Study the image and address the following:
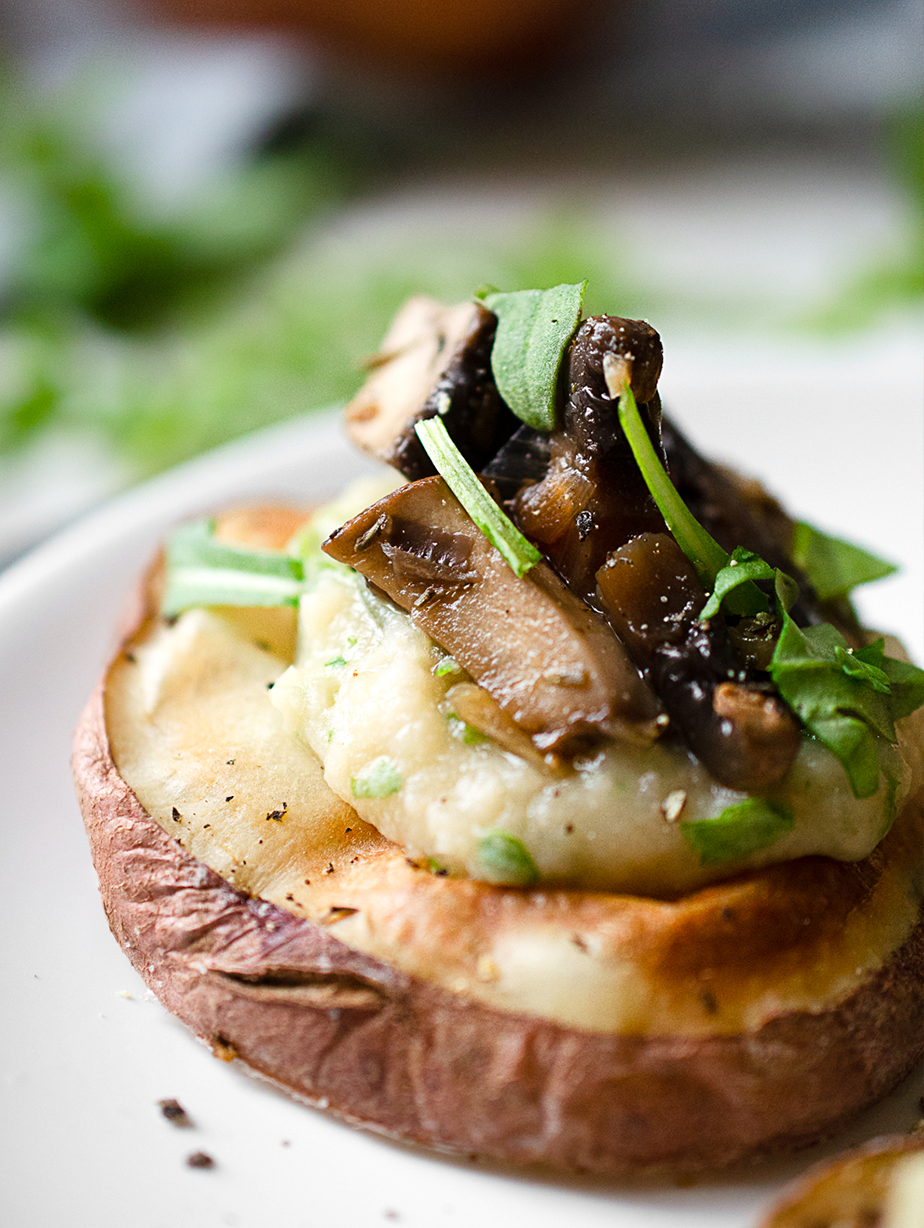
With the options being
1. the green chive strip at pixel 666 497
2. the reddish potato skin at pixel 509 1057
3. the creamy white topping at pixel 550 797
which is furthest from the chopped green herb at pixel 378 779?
the green chive strip at pixel 666 497

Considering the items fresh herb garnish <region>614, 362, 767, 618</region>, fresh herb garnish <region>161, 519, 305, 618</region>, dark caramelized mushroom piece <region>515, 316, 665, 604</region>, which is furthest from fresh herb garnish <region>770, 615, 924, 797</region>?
fresh herb garnish <region>161, 519, 305, 618</region>

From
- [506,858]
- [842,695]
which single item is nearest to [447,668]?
[506,858]

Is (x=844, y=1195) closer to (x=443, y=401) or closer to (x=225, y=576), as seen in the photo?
(x=443, y=401)

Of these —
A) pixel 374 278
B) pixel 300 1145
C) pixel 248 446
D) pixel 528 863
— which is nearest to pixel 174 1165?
pixel 300 1145

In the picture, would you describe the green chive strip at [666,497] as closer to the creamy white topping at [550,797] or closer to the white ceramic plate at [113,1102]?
the creamy white topping at [550,797]

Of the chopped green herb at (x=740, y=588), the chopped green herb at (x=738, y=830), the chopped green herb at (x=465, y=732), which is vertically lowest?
the chopped green herb at (x=738, y=830)

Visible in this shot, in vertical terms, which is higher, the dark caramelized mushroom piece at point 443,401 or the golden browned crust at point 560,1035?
the dark caramelized mushroom piece at point 443,401

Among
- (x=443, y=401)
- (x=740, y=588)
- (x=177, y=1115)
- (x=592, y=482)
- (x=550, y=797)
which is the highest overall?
(x=443, y=401)
